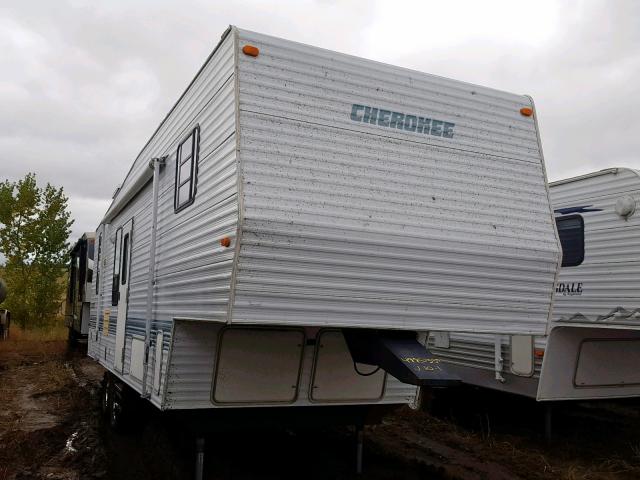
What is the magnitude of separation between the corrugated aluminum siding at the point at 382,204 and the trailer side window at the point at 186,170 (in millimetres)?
853

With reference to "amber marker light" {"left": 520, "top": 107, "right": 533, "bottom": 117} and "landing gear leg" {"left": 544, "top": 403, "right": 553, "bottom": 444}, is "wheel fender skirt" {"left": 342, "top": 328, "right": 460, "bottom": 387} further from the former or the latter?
"landing gear leg" {"left": 544, "top": 403, "right": 553, "bottom": 444}

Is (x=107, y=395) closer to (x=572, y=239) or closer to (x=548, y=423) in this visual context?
(x=548, y=423)

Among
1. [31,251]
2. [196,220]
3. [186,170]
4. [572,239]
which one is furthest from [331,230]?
[31,251]

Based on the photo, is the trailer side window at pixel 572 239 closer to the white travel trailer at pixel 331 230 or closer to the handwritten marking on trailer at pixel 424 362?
the white travel trailer at pixel 331 230

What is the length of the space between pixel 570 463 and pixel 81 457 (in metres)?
5.05

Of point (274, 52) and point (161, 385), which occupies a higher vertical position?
point (274, 52)

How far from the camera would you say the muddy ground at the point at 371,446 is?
596cm

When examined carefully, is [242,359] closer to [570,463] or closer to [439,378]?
[439,378]

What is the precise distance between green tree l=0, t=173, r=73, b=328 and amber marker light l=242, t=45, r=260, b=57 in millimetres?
20391

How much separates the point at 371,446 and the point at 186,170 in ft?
12.1

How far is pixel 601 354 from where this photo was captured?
22.0ft

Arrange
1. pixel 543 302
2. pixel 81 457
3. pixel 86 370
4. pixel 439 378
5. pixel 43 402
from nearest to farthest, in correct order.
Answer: pixel 439 378
pixel 543 302
pixel 81 457
pixel 43 402
pixel 86 370

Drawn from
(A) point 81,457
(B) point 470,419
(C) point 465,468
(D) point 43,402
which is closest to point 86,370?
(D) point 43,402

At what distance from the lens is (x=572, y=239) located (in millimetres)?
7758
